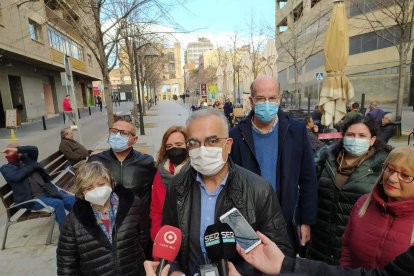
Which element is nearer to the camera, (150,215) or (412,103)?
(150,215)

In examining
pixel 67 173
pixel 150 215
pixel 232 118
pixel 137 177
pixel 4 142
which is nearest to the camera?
pixel 150 215

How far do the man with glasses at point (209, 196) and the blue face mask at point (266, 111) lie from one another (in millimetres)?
933

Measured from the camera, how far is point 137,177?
3223 millimetres

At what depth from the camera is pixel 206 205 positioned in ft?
5.78

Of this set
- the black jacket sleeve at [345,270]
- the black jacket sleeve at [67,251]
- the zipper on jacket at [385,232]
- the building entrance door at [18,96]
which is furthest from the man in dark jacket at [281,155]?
the building entrance door at [18,96]

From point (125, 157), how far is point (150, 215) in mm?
838

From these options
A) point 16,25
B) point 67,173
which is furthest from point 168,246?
point 16,25

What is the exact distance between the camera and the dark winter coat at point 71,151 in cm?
655

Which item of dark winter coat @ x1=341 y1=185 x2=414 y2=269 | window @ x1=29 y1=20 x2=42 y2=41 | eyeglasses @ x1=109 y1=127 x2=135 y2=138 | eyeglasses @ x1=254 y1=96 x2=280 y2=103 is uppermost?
window @ x1=29 y1=20 x2=42 y2=41

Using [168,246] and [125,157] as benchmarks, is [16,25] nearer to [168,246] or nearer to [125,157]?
[125,157]

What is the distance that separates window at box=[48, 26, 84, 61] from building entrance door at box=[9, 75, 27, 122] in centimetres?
479

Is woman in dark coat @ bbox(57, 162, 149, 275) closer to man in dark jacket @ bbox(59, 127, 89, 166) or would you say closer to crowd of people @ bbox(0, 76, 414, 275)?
crowd of people @ bbox(0, 76, 414, 275)

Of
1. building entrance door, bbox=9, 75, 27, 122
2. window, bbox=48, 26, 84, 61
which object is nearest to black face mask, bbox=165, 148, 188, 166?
building entrance door, bbox=9, 75, 27, 122

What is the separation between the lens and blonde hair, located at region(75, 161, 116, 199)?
2.48 metres
